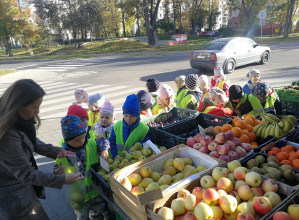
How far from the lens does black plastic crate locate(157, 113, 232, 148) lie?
3295 millimetres

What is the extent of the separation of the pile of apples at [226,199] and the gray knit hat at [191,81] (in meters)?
3.12

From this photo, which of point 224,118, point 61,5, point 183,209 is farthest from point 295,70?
point 61,5

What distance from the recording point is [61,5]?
1588 inches

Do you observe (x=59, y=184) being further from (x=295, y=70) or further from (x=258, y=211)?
(x=295, y=70)

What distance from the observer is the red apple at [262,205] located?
5.66 ft

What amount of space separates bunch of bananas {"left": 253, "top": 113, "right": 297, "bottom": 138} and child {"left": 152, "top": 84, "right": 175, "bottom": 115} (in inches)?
75.0

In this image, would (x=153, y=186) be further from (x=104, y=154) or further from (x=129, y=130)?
(x=129, y=130)

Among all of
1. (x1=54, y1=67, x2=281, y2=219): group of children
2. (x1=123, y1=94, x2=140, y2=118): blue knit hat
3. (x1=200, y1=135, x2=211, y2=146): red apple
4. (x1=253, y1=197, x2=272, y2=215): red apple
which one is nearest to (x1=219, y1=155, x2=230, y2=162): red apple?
(x1=200, y1=135, x2=211, y2=146): red apple

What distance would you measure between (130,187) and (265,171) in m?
1.30

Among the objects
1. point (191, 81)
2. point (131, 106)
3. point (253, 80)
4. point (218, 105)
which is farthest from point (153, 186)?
point (253, 80)

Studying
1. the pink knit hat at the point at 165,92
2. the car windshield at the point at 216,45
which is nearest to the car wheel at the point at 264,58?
the car windshield at the point at 216,45

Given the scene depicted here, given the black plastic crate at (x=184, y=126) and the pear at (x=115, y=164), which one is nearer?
the pear at (x=115, y=164)

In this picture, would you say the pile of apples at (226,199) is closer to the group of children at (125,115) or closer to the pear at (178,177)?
the pear at (178,177)

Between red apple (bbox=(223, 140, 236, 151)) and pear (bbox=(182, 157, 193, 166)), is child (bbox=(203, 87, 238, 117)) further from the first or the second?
pear (bbox=(182, 157, 193, 166))
